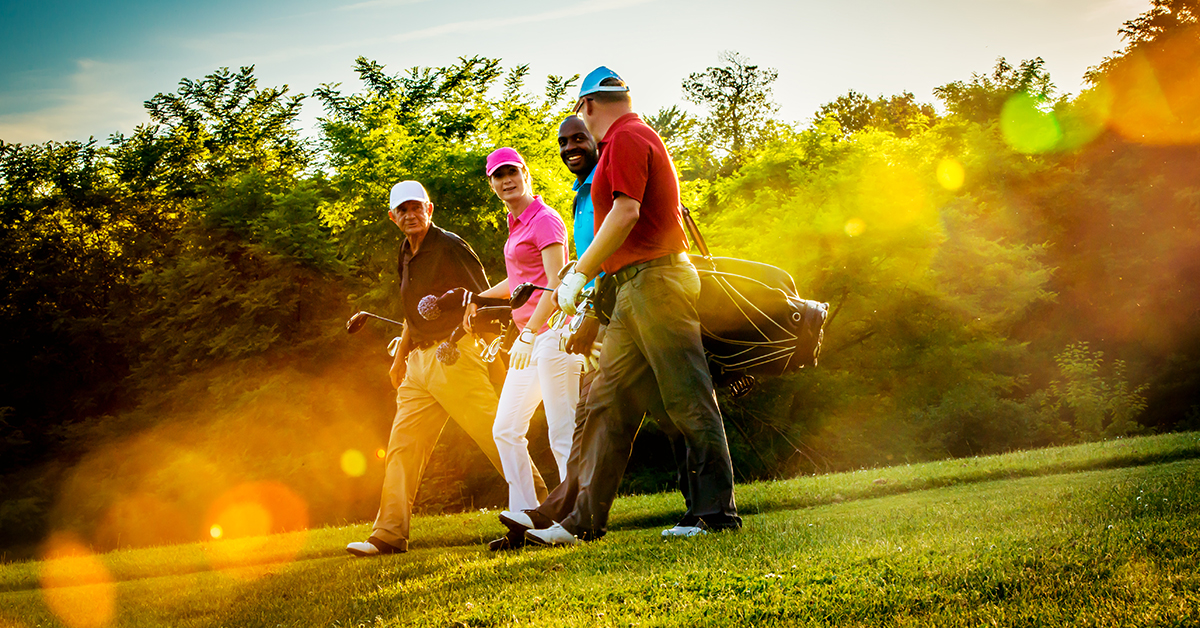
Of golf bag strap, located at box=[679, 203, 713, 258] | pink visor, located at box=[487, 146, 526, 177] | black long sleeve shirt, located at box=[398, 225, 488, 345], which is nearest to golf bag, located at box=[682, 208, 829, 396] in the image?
golf bag strap, located at box=[679, 203, 713, 258]

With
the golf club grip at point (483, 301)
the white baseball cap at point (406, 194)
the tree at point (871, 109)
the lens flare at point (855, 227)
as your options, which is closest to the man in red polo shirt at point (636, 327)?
the golf club grip at point (483, 301)

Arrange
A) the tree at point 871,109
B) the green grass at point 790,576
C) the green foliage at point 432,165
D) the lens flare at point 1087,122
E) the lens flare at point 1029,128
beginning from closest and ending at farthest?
1. the green grass at point 790,576
2. the green foliage at point 432,165
3. the lens flare at point 1029,128
4. the lens flare at point 1087,122
5. the tree at point 871,109

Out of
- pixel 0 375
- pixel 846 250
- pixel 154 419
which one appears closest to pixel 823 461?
pixel 846 250

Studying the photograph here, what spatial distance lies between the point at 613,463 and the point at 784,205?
2236 centimetres

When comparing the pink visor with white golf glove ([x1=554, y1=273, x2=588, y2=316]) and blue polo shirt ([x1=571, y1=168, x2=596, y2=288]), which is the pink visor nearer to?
blue polo shirt ([x1=571, y1=168, x2=596, y2=288])

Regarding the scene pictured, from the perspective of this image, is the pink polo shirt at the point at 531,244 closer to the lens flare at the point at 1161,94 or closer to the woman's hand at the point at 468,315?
the woman's hand at the point at 468,315

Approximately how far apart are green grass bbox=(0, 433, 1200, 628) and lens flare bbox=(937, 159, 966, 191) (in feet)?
79.8

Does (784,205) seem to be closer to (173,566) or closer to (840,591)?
(173,566)

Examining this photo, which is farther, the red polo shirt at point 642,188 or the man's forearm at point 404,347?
the man's forearm at point 404,347

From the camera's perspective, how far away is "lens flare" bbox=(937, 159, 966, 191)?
3016cm

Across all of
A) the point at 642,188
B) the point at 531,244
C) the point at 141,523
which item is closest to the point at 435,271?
the point at 531,244

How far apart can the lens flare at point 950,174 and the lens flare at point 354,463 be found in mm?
18830

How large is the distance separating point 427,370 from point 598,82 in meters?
2.39

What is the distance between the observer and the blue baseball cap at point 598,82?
5277 millimetres
